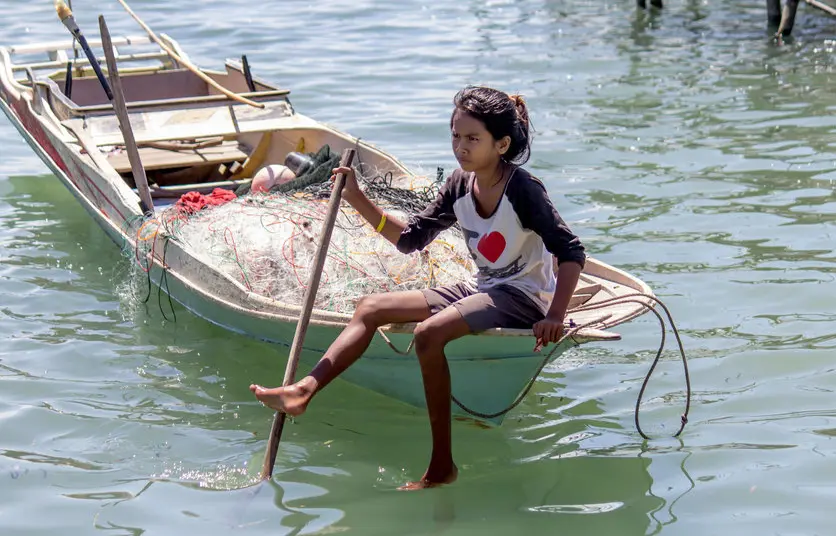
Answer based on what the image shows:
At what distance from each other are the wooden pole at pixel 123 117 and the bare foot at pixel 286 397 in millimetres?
2296

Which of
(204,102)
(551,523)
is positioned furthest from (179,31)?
(551,523)

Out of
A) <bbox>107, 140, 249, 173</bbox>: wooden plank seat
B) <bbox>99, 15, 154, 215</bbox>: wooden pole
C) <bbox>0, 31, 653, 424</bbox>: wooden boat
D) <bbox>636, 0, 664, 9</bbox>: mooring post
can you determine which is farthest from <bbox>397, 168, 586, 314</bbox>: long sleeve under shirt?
<bbox>636, 0, 664, 9</bbox>: mooring post

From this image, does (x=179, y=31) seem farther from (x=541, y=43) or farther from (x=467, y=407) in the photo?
(x=467, y=407)

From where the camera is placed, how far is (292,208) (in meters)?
5.86

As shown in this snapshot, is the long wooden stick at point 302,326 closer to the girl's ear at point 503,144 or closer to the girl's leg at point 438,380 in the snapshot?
the girl's leg at point 438,380

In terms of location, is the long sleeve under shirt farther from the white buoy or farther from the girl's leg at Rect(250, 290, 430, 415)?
the white buoy

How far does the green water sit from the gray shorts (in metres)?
0.75

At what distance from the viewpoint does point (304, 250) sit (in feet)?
17.8

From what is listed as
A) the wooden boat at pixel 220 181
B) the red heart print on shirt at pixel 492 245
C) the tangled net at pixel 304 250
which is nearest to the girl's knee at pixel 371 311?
the wooden boat at pixel 220 181

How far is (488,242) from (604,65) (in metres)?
9.37

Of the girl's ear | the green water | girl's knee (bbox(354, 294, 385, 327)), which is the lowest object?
the green water

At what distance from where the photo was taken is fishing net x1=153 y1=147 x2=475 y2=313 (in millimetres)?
5199

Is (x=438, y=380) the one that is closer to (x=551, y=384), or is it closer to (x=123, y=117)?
(x=551, y=384)

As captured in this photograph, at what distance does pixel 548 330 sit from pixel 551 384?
1469mm
